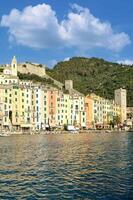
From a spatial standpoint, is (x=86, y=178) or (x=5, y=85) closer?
(x=86, y=178)

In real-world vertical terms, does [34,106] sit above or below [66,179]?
above

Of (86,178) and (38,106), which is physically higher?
(38,106)

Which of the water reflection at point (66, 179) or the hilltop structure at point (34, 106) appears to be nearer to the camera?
the water reflection at point (66, 179)

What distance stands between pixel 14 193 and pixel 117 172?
43.4 feet

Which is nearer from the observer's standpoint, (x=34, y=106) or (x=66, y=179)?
(x=66, y=179)

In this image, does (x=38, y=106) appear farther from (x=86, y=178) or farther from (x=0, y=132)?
(x=86, y=178)

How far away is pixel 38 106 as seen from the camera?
17450 cm

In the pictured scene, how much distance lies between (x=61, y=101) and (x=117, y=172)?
147 m

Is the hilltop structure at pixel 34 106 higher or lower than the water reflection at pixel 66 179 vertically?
higher

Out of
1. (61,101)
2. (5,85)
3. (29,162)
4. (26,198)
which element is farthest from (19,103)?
(26,198)

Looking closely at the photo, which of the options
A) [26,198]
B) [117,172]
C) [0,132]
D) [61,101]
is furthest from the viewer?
[61,101]

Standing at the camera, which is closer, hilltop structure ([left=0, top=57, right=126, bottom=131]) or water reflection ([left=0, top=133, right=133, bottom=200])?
water reflection ([left=0, top=133, right=133, bottom=200])

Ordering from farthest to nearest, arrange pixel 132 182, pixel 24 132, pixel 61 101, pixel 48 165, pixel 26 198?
pixel 61 101 → pixel 24 132 → pixel 48 165 → pixel 132 182 → pixel 26 198

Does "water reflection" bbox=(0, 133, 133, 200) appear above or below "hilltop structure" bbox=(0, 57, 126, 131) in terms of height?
below
